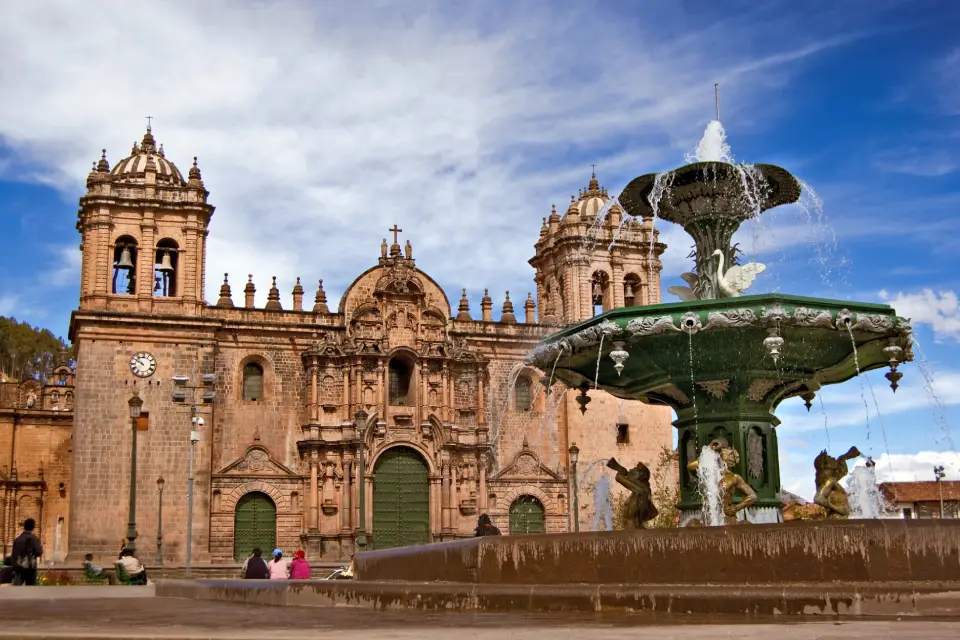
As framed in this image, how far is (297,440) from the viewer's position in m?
31.8

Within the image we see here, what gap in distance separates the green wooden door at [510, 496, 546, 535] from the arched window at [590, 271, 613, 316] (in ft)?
21.5

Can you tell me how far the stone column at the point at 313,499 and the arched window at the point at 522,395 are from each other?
6573mm

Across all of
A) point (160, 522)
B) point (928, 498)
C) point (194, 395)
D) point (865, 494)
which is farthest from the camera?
point (928, 498)

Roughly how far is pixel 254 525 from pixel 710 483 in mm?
21568

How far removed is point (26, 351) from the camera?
62.9 m

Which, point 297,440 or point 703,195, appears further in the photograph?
point 297,440

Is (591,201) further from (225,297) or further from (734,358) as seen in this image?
(734,358)

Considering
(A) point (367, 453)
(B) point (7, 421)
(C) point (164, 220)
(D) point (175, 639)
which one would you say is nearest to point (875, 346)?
(D) point (175, 639)

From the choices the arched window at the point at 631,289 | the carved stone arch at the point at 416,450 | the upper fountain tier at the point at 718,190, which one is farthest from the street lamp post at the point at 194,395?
the upper fountain tier at the point at 718,190

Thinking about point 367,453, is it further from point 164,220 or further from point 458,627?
point 458,627

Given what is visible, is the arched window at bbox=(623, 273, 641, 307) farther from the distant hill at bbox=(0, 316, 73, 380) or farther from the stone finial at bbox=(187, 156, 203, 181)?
the distant hill at bbox=(0, 316, 73, 380)

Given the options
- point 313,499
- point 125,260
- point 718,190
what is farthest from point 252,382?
point 718,190

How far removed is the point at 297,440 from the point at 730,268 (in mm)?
21199

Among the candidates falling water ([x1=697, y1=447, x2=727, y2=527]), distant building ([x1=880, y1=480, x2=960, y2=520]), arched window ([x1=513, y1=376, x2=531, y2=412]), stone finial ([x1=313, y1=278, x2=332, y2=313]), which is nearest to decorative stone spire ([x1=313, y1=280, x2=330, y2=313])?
stone finial ([x1=313, y1=278, x2=332, y2=313])
